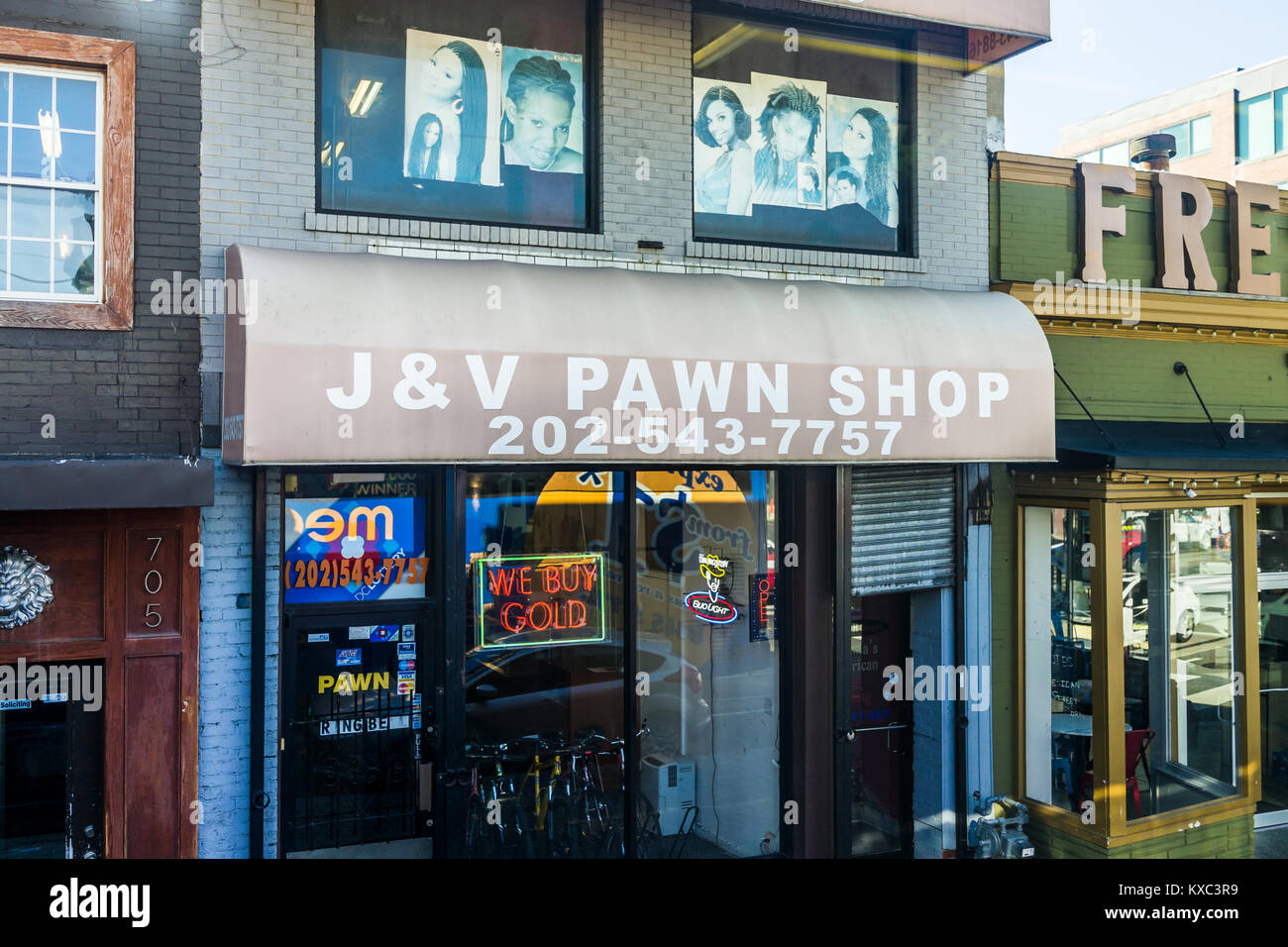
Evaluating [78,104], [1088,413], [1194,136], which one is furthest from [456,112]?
[1194,136]

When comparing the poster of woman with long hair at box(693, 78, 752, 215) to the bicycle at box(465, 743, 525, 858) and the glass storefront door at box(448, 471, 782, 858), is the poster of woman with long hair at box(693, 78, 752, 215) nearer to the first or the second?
the glass storefront door at box(448, 471, 782, 858)

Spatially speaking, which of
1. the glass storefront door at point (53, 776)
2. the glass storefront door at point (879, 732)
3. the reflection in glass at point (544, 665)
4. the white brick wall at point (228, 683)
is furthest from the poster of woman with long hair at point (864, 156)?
the glass storefront door at point (53, 776)

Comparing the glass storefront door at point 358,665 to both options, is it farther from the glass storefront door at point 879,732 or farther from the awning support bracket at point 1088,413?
the awning support bracket at point 1088,413

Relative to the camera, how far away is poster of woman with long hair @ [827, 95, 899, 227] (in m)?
8.67

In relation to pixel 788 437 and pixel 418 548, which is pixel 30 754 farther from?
pixel 788 437

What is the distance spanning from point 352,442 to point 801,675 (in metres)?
4.08

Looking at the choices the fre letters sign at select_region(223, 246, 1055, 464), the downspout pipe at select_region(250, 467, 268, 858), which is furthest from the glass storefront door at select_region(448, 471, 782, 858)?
the downspout pipe at select_region(250, 467, 268, 858)

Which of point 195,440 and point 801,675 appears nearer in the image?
point 195,440

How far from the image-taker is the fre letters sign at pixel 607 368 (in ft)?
20.0

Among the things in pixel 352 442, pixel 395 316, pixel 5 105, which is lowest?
pixel 352 442

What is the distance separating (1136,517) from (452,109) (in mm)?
6766

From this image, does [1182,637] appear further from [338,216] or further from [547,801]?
[338,216]

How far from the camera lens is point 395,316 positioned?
632 centimetres

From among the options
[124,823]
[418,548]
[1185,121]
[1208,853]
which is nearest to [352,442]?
[418,548]
